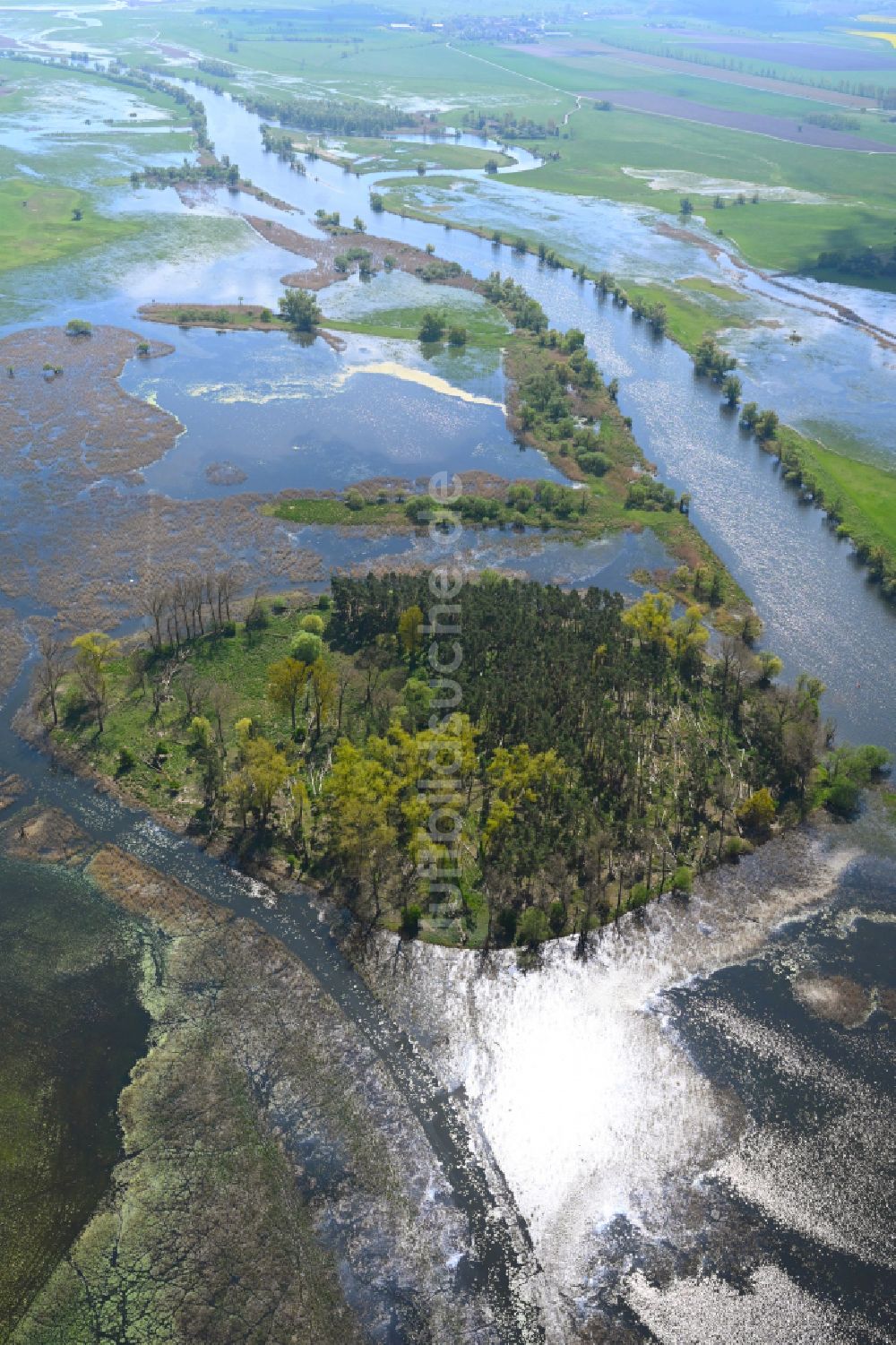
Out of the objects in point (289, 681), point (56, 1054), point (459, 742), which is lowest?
point (56, 1054)

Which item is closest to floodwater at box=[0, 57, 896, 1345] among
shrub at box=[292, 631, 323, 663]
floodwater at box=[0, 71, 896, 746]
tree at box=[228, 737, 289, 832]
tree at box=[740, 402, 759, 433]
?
floodwater at box=[0, 71, 896, 746]

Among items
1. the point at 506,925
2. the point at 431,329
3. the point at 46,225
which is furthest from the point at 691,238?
the point at 506,925

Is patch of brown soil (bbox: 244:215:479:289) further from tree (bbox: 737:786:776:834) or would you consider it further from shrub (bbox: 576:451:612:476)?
tree (bbox: 737:786:776:834)

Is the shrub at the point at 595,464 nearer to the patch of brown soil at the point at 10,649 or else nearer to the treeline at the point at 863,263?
the patch of brown soil at the point at 10,649

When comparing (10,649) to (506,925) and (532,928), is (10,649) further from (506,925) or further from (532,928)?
(532,928)

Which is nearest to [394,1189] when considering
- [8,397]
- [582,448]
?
[582,448]

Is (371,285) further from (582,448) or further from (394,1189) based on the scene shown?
(394,1189)
